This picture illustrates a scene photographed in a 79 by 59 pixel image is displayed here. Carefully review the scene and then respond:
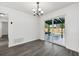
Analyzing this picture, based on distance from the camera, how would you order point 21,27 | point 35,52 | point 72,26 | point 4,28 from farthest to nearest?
point 21,27
point 4,28
point 72,26
point 35,52

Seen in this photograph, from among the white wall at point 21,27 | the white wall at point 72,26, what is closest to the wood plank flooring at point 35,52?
the white wall at point 72,26

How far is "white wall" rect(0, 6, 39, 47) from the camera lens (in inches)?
167

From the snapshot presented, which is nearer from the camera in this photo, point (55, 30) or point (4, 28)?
point (4, 28)

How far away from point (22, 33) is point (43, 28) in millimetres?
2058

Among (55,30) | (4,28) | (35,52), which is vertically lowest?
(35,52)

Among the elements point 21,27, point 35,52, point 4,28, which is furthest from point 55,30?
point 4,28

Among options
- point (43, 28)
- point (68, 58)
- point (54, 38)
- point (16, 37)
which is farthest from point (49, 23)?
point (68, 58)

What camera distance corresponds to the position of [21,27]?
504 cm

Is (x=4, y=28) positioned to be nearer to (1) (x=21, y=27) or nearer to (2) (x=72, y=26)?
(1) (x=21, y=27)

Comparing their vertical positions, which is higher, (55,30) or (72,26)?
(72,26)

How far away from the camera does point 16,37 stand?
463 cm

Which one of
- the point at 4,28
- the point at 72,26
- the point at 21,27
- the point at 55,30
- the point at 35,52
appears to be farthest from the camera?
the point at 55,30

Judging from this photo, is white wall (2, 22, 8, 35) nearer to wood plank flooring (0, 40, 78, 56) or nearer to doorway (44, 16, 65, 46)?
wood plank flooring (0, 40, 78, 56)

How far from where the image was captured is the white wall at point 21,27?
4254 mm
